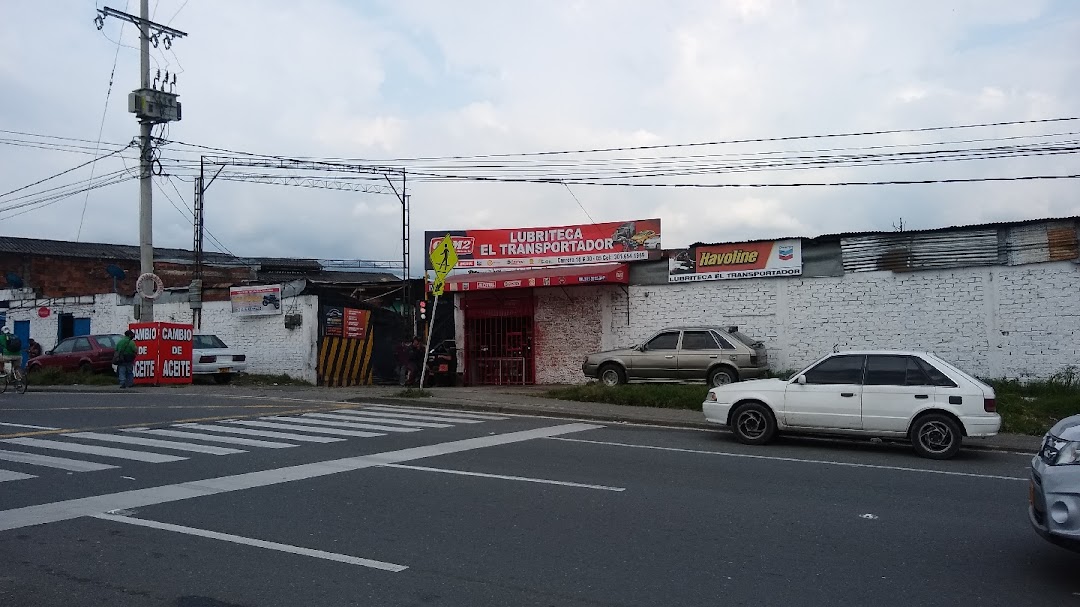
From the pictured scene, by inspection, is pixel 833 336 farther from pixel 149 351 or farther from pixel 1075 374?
pixel 149 351

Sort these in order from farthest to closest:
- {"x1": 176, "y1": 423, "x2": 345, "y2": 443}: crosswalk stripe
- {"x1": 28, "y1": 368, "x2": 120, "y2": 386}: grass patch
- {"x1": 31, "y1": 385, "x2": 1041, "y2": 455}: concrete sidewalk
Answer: {"x1": 28, "y1": 368, "x2": 120, "y2": 386}: grass patch → {"x1": 31, "y1": 385, "x2": 1041, "y2": 455}: concrete sidewalk → {"x1": 176, "y1": 423, "x2": 345, "y2": 443}: crosswalk stripe

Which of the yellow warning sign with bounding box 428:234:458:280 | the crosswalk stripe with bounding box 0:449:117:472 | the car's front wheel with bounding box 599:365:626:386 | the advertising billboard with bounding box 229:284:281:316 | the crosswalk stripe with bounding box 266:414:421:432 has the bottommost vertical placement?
the crosswalk stripe with bounding box 0:449:117:472

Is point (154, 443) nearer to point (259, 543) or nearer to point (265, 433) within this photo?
point (265, 433)

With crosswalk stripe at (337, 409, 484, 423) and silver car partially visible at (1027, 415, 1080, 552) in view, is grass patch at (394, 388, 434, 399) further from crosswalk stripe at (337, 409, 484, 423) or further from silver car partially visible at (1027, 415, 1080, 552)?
silver car partially visible at (1027, 415, 1080, 552)

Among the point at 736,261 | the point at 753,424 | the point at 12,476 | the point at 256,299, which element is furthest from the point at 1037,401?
the point at 256,299

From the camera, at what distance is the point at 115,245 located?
5241 cm

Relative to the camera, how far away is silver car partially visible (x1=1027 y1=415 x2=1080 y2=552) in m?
5.49

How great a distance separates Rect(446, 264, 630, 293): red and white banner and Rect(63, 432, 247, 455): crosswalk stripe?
11.9m

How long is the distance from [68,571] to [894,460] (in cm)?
972

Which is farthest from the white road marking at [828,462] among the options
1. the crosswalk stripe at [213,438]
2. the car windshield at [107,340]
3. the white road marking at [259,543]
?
the car windshield at [107,340]

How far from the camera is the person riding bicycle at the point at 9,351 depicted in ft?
68.5

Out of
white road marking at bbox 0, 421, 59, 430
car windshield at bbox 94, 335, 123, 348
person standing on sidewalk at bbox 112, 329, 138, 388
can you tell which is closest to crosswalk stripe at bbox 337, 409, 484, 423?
white road marking at bbox 0, 421, 59, 430

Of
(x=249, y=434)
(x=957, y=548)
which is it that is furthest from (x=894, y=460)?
(x=249, y=434)

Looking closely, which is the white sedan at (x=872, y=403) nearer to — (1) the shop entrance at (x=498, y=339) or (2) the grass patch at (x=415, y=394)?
(2) the grass patch at (x=415, y=394)
